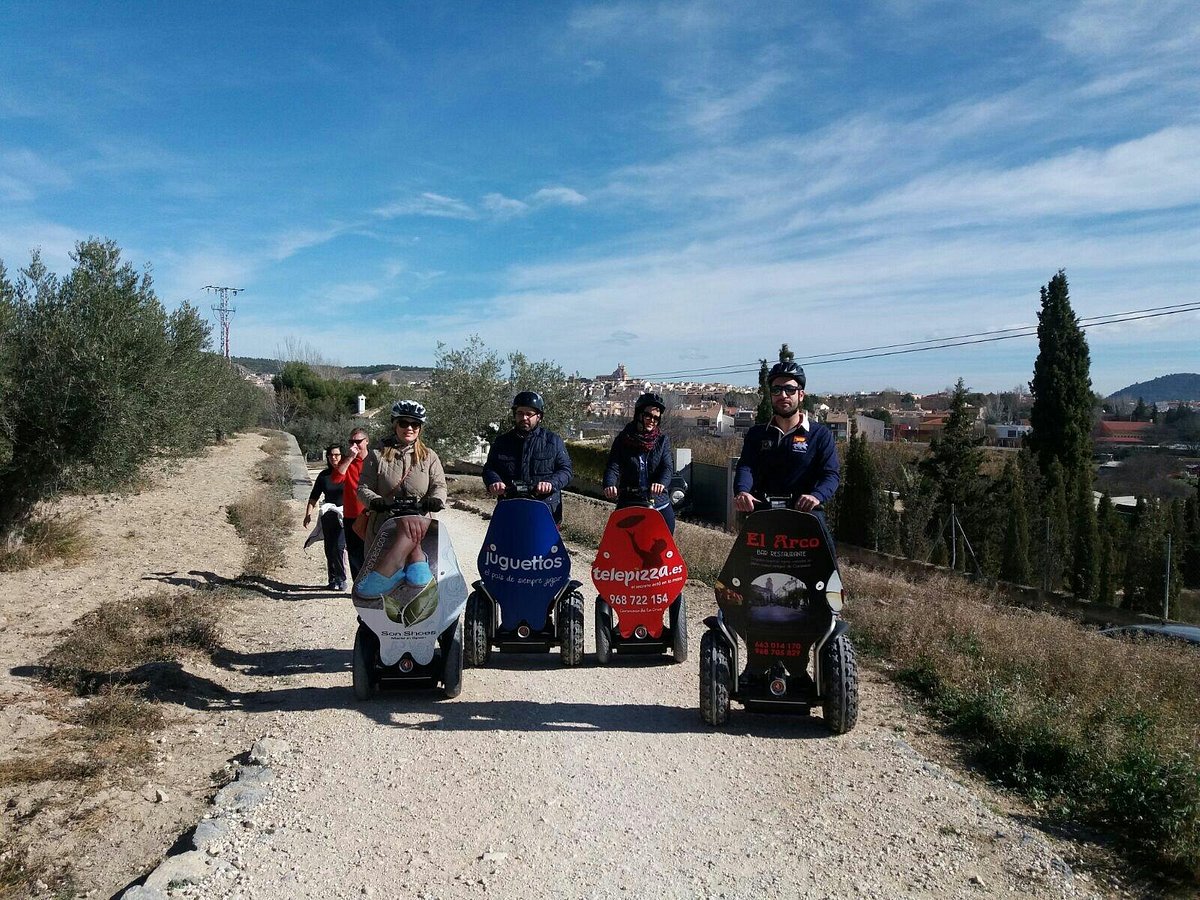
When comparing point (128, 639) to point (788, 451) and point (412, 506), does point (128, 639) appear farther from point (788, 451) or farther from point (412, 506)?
point (788, 451)

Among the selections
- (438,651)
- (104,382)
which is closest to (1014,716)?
(438,651)

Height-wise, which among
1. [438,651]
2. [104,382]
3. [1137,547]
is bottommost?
[1137,547]

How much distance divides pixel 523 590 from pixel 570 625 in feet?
1.60

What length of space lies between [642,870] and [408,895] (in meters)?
1.04

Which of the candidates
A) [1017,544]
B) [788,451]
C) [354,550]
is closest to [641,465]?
[788,451]

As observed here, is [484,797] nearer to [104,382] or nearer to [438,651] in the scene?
[438,651]

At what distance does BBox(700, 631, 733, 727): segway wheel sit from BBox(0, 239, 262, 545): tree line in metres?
8.33

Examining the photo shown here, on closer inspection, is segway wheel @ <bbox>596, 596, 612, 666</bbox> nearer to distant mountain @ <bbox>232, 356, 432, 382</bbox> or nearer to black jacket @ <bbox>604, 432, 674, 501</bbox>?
black jacket @ <bbox>604, 432, 674, 501</bbox>

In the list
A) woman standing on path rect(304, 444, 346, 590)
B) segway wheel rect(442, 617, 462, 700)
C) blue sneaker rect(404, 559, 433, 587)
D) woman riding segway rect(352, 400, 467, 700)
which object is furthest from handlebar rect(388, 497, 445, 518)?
woman standing on path rect(304, 444, 346, 590)

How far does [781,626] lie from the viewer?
16.8 ft

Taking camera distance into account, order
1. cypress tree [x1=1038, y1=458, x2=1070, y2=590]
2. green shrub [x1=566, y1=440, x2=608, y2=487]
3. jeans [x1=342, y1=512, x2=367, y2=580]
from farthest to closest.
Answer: green shrub [x1=566, y1=440, x2=608, y2=487], cypress tree [x1=1038, y1=458, x2=1070, y2=590], jeans [x1=342, y1=512, x2=367, y2=580]

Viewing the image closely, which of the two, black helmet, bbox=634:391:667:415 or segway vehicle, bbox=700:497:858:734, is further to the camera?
black helmet, bbox=634:391:667:415

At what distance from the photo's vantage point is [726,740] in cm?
518

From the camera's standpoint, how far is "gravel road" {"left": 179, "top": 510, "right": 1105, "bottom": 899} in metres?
3.59
